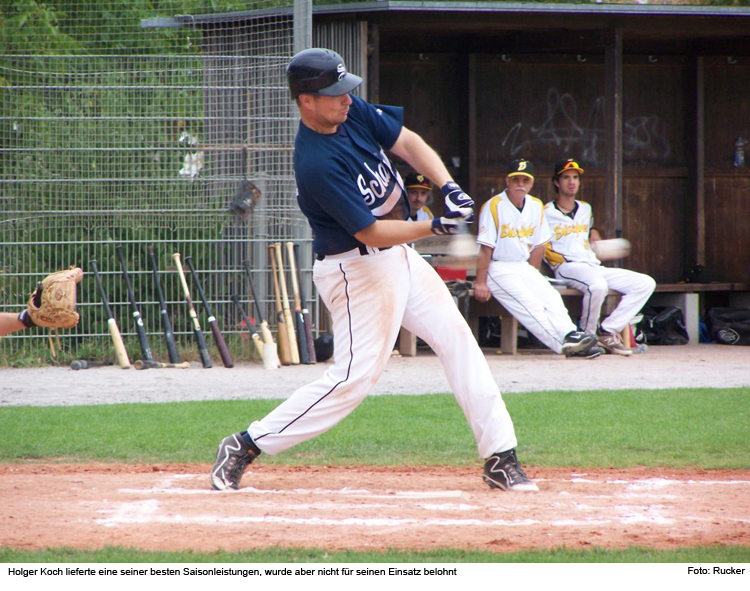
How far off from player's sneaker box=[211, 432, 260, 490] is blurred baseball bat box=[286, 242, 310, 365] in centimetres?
499

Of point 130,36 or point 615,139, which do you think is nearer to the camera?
point 615,139

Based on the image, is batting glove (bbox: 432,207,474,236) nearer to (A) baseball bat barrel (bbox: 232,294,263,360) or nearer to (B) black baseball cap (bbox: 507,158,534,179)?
(A) baseball bat barrel (bbox: 232,294,263,360)

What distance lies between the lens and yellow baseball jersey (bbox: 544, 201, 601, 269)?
33.1ft

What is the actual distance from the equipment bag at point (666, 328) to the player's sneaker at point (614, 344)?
1412 mm

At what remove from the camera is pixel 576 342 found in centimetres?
911

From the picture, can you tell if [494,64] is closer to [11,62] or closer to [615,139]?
[615,139]

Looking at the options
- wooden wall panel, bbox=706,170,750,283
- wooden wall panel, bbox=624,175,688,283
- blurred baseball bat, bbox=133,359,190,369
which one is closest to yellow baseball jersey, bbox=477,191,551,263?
blurred baseball bat, bbox=133,359,190,369

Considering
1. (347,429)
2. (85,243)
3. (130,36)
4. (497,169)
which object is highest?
(130,36)

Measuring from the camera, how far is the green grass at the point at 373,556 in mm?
3166

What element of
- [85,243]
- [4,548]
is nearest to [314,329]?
[85,243]

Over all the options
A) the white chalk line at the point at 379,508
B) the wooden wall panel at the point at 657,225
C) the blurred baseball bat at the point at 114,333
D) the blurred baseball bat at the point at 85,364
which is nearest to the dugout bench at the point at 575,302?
the wooden wall panel at the point at 657,225

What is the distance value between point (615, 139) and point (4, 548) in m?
8.46

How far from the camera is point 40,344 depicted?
952cm

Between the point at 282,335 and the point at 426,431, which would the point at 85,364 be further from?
the point at 426,431
